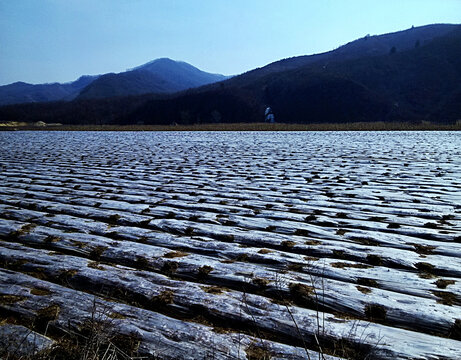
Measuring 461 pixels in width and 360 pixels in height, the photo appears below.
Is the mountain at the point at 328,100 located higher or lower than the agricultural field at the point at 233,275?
higher

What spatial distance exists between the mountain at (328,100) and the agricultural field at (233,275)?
6591 cm

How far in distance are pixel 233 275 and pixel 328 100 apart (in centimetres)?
7474

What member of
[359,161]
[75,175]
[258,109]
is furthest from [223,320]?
[258,109]

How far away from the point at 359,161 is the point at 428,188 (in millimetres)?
3554

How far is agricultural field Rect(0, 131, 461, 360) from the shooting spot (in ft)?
5.01

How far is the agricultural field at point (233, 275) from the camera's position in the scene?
1.53 m

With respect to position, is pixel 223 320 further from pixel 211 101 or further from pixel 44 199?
pixel 211 101

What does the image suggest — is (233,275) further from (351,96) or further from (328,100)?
(351,96)

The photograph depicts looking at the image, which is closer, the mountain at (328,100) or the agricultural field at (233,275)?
the agricultural field at (233,275)

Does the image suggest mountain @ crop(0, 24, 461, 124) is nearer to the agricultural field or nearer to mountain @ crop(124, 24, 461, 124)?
mountain @ crop(124, 24, 461, 124)

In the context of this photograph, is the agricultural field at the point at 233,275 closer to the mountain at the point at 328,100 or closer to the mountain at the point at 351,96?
the mountain at the point at 328,100

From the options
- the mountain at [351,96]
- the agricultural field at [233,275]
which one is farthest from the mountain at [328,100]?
the agricultural field at [233,275]

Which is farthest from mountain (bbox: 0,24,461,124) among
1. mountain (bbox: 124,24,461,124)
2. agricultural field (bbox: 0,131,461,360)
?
agricultural field (bbox: 0,131,461,360)

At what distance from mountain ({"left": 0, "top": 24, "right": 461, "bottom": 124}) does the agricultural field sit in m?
65.9
